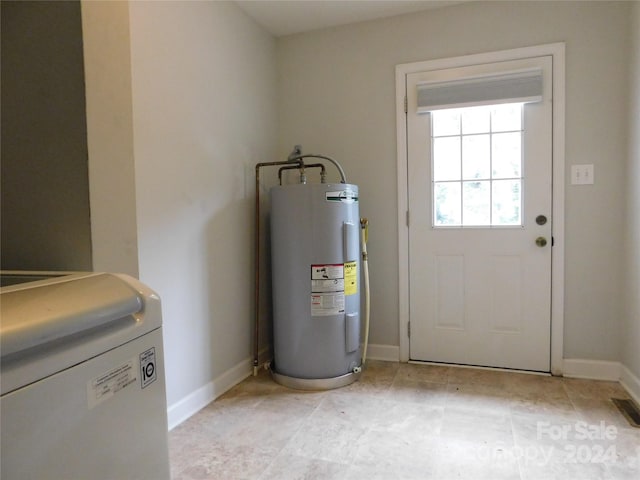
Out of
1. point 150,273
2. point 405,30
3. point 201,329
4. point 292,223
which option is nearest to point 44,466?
point 150,273

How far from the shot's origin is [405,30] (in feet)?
9.27

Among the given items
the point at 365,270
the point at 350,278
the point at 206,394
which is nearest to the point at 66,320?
the point at 206,394

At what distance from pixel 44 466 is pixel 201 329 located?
175cm

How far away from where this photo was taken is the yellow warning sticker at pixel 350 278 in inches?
99.3

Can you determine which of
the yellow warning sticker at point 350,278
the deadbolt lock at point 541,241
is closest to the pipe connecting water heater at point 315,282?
the yellow warning sticker at point 350,278

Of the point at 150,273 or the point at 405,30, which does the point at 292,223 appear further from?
the point at 405,30

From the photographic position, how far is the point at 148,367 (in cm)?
81

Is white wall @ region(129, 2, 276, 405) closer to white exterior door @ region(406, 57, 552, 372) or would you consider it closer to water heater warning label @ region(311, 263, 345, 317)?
water heater warning label @ region(311, 263, 345, 317)

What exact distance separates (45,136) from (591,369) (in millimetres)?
3010

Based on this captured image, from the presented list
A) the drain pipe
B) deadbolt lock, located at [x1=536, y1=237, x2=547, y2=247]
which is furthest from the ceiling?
deadbolt lock, located at [x1=536, y1=237, x2=547, y2=247]

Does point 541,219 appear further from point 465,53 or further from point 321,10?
point 321,10

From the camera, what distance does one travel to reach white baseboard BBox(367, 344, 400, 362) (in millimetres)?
2963

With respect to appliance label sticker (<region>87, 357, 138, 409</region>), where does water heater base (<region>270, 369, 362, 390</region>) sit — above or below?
below

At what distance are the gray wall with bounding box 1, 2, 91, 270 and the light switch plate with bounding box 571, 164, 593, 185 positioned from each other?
2627 mm
